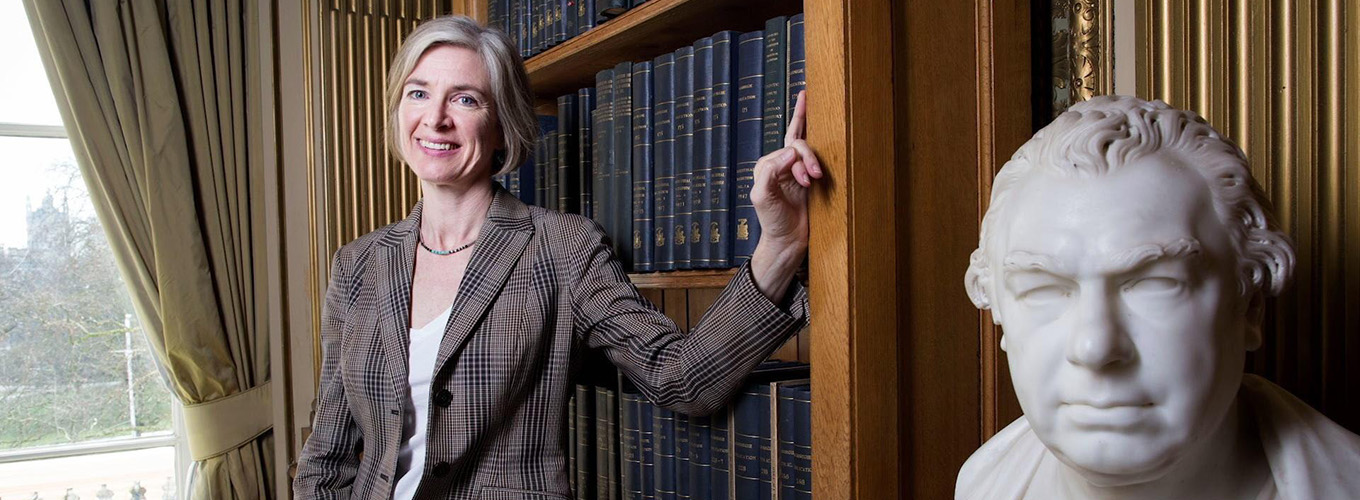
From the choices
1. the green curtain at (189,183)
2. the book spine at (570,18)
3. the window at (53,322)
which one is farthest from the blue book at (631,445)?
the window at (53,322)

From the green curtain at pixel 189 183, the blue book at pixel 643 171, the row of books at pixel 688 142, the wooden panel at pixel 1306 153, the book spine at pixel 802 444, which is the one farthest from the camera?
the green curtain at pixel 189 183

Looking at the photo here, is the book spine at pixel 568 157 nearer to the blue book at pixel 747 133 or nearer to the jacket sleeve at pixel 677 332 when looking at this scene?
the jacket sleeve at pixel 677 332

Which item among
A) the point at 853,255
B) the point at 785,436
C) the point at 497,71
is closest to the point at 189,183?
the point at 497,71

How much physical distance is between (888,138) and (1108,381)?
1.92 feet

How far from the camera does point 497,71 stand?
63.1 inches

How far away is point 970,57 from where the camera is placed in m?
1.28

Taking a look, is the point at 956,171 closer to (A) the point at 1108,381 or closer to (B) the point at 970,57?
(B) the point at 970,57

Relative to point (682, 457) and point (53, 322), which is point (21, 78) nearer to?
point (53, 322)

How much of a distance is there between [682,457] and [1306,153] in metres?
0.89

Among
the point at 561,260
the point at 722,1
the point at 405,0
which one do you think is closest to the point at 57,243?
the point at 405,0

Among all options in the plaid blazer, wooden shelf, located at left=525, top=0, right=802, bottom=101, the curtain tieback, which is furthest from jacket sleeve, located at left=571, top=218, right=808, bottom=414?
the curtain tieback

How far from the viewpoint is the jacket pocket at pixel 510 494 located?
149cm

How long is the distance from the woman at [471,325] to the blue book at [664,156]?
80mm

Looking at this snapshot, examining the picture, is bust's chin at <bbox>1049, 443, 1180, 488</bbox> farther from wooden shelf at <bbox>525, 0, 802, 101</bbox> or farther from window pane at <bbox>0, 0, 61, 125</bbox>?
window pane at <bbox>0, 0, 61, 125</bbox>
